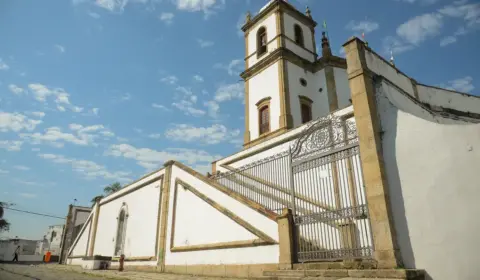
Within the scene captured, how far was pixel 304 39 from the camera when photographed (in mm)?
22109

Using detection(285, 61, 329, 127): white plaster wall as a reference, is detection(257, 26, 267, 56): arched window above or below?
above

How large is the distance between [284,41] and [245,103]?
4.97 meters

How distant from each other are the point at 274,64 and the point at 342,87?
4.74 meters

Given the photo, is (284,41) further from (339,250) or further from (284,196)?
(339,250)

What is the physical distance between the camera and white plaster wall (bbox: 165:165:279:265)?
7293 mm

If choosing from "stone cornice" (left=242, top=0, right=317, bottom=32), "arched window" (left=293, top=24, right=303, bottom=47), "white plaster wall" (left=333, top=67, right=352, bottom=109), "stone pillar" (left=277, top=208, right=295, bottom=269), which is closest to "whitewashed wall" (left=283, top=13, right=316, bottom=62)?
"arched window" (left=293, top=24, right=303, bottom=47)

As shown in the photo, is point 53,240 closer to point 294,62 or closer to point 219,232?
point 294,62

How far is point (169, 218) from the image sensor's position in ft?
39.0

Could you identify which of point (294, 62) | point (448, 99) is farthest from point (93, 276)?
point (294, 62)

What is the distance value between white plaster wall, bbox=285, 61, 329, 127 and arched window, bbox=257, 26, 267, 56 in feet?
9.03

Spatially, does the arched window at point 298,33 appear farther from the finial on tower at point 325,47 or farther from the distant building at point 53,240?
the distant building at point 53,240

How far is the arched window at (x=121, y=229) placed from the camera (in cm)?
1564

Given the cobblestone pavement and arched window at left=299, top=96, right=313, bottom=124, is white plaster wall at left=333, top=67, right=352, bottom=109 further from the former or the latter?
the cobblestone pavement

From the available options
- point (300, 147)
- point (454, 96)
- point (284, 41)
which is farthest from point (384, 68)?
point (284, 41)
